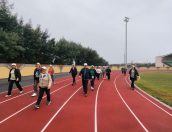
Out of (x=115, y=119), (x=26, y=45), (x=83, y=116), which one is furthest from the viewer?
(x=26, y=45)

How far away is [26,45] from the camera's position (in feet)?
188

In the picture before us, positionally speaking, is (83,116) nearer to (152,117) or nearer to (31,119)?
(31,119)

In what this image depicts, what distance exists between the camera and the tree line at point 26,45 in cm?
4438

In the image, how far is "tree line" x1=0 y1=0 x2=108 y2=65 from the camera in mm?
44384

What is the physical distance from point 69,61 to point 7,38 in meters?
34.7

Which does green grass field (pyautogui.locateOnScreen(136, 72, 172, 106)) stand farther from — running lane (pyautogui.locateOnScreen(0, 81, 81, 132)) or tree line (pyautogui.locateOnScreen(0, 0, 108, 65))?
tree line (pyautogui.locateOnScreen(0, 0, 108, 65))

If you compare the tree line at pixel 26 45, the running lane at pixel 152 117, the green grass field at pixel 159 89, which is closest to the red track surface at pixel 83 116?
the running lane at pixel 152 117

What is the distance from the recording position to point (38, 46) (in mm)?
60094

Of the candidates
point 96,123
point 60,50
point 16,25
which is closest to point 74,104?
point 96,123

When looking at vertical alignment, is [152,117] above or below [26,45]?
below

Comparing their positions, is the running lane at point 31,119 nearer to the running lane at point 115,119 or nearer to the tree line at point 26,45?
the running lane at point 115,119

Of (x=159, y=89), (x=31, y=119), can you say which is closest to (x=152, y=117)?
(x=31, y=119)

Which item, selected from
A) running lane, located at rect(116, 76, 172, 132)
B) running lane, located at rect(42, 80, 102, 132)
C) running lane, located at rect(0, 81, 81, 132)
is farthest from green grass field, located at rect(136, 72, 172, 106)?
running lane, located at rect(0, 81, 81, 132)

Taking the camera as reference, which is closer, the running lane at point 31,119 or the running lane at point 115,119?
the running lane at point 31,119
